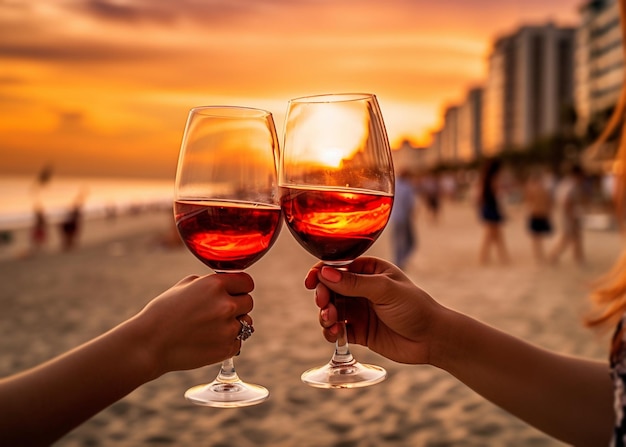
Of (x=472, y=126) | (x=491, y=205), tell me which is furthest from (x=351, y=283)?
(x=472, y=126)

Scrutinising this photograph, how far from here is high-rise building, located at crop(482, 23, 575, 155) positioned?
14188 cm

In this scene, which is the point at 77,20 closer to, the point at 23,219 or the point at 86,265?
the point at 86,265

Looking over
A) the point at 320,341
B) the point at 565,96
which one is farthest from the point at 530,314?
the point at 565,96

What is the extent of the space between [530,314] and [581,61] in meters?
107

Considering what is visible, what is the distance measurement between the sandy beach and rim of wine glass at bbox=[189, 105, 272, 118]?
13.2 ft

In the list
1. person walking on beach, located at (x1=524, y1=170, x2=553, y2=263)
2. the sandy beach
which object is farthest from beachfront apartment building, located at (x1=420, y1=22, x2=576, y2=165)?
the sandy beach

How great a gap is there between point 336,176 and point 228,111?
0.88 ft

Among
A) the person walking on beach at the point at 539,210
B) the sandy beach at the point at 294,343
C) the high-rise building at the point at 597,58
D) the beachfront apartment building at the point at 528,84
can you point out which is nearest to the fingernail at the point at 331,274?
the sandy beach at the point at 294,343

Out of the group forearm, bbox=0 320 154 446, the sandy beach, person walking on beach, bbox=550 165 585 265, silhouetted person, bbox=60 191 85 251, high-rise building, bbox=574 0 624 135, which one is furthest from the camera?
high-rise building, bbox=574 0 624 135

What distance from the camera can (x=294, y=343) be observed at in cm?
802

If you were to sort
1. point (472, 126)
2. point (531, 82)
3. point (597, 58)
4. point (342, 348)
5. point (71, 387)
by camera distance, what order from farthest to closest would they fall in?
1. point (472, 126)
2. point (531, 82)
3. point (597, 58)
4. point (342, 348)
5. point (71, 387)

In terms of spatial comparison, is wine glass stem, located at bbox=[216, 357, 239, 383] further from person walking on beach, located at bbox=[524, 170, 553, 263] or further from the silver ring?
person walking on beach, located at bbox=[524, 170, 553, 263]

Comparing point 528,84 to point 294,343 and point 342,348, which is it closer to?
point 294,343

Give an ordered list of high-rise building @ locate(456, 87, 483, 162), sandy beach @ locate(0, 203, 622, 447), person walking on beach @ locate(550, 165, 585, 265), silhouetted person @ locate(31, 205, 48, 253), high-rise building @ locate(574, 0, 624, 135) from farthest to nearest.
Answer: high-rise building @ locate(456, 87, 483, 162), high-rise building @ locate(574, 0, 624, 135), silhouetted person @ locate(31, 205, 48, 253), person walking on beach @ locate(550, 165, 585, 265), sandy beach @ locate(0, 203, 622, 447)
